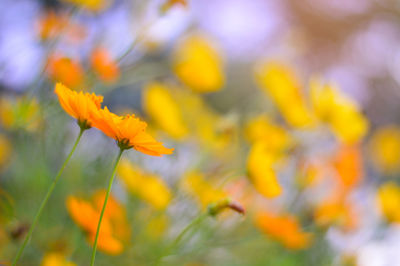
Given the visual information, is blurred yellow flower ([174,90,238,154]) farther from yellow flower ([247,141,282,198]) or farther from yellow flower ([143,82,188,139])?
yellow flower ([247,141,282,198])

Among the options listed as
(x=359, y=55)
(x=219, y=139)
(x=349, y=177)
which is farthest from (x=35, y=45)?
(x=359, y=55)

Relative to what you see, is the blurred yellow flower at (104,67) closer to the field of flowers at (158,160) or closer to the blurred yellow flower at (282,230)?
the field of flowers at (158,160)

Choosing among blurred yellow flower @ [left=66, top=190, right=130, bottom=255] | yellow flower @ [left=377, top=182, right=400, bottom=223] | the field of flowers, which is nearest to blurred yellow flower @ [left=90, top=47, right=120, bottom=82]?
the field of flowers

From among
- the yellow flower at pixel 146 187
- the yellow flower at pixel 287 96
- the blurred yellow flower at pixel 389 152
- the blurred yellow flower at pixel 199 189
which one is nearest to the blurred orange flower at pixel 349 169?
the yellow flower at pixel 287 96

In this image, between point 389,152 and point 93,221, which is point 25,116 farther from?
point 389,152

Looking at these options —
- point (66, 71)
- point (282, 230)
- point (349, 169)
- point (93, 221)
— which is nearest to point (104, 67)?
point (66, 71)

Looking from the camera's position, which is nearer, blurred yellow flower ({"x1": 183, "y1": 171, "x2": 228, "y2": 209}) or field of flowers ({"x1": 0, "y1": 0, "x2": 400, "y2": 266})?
field of flowers ({"x1": 0, "y1": 0, "x2": 400, "y2": 266})

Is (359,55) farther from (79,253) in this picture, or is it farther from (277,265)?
(79,253)
